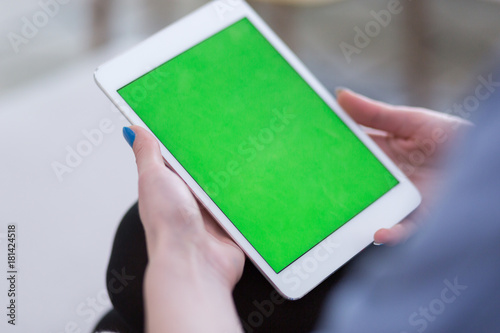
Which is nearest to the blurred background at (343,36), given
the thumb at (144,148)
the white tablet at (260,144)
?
the white tablet at (260,144)

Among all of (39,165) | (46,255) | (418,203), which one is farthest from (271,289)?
(39,165)

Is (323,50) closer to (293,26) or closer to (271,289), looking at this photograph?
(293,26)

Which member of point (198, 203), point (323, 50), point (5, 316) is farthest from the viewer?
point (323, 50)

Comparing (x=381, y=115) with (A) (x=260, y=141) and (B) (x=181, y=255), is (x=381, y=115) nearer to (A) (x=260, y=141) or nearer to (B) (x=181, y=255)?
(A) (x=260, y=141)

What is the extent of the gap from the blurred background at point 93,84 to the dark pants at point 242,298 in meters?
0.20

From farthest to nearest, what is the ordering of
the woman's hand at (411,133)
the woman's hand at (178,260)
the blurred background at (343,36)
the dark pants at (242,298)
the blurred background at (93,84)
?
the blurred background at (343,36), the blurred background at (93,84), the woman's hand at (411,133), the dark pants at (242,298), the woman's hand at (178,260)

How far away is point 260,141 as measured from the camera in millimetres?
786

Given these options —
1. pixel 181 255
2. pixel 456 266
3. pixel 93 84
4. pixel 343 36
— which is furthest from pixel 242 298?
pixel 343 36

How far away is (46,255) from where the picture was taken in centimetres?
101

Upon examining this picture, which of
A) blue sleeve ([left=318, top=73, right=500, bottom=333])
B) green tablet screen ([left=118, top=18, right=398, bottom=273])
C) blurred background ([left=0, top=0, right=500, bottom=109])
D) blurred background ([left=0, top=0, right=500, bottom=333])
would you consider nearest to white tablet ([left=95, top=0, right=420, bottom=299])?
green tablet screen ([left=118, top=18, right=398, bottom=273])

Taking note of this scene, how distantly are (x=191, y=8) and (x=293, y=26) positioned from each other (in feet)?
0.90

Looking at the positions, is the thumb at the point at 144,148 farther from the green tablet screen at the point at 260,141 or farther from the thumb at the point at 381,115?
the thumb at the point at 381,115

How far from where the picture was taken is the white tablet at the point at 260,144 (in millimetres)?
745

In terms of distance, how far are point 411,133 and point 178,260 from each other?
1.58 ft
